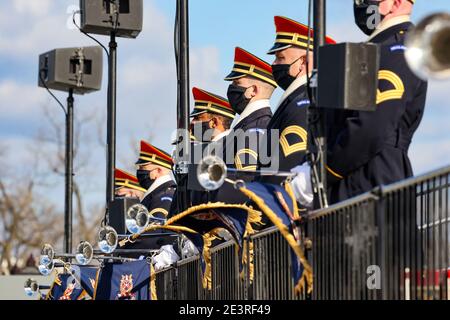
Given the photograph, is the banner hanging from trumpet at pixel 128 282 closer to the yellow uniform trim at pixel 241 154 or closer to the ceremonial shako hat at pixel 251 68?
the yellow uniform trim at pixel 241 154

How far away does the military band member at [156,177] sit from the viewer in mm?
14992

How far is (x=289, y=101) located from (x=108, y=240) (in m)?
3.05

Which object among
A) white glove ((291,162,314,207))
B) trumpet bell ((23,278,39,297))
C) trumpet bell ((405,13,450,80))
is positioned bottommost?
trumpet bell ((23,278,39,297))

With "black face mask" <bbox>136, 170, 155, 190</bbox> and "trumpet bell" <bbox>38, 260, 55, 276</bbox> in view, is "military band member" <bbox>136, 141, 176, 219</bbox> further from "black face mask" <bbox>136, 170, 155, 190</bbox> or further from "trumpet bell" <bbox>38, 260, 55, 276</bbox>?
"trumpet bell" <bbox>38, 260, 55, 276</bbox>

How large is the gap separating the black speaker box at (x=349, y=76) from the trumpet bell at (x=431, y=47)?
5.94 ft

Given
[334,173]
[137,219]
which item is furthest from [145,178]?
[334,173]

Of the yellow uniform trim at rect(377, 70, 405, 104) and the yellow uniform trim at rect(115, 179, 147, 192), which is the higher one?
the yellow uniform trim at rect(115, 179, 147, 192)

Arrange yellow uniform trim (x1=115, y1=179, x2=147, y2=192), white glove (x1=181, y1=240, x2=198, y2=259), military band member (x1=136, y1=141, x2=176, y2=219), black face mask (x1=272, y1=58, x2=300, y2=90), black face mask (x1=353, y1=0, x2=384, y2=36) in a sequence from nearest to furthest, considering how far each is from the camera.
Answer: black face mask (x1=353, y1=0, x2=384, y2=36), black face mask (x1=272, y1=58, x2=300, y2=90), white glove (x1=181, y1=240, x2=198, y2=259), military band member (x1=136, y1=141, x2=176, y2=219), yellow uniform trim (x1=115, y1=179, x2=147, y2=192)

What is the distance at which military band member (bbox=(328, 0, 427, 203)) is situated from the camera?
282 inches

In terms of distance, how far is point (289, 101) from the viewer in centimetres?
895

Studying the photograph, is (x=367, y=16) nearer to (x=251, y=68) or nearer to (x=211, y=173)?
(x=211, y=173)

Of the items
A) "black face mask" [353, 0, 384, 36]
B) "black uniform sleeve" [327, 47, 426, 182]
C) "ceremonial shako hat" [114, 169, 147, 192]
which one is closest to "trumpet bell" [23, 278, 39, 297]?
"ceremonial shako hat" [114, 169, 147, 192]

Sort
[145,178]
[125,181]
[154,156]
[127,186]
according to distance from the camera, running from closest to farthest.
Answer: [145,178] < [154,156] < [127,186] < [125,181]

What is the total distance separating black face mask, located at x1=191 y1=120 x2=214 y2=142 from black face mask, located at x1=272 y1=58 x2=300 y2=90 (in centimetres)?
312
